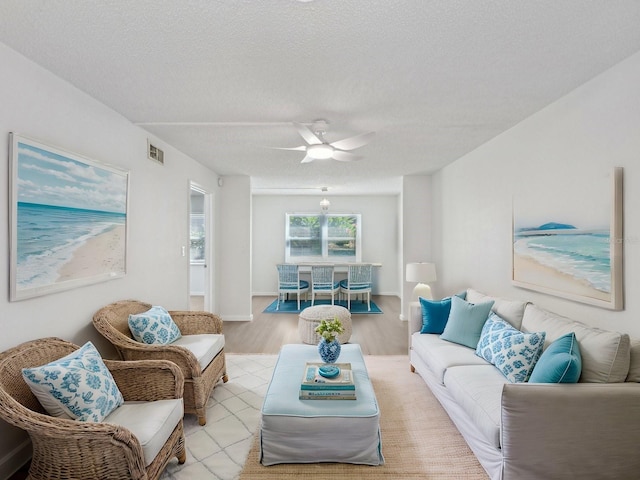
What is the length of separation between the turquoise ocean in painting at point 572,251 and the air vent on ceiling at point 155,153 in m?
3.59

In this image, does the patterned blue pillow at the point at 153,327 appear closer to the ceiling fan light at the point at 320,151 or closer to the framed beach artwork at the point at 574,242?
the ceiling fan light at the point at 320,151

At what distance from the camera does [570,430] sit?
172cm

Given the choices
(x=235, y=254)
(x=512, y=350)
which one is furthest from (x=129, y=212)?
(x=512, y=350)

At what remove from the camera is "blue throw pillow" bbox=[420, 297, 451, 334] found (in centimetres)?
329

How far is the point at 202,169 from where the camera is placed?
190 inches

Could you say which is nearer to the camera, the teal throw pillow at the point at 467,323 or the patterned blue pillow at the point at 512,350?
the patterned blue pillow at the point at 512,350

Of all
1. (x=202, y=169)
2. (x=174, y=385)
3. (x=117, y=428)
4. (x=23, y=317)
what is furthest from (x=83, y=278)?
(x=202, y=169)

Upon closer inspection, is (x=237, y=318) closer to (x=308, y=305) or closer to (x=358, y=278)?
(x=308, y=305)

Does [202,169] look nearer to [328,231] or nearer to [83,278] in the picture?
[83,278]

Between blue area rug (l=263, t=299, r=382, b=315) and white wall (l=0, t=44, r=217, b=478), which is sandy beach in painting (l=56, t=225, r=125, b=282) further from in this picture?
blue area rug (l=263, t=299, r=382, b=315)

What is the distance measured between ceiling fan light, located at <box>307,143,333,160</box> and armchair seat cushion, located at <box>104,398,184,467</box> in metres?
2.11

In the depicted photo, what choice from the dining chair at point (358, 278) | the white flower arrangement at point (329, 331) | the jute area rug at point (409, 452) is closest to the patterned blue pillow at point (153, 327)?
the jute area rug at point (409, 452)

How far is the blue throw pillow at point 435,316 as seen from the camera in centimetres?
329

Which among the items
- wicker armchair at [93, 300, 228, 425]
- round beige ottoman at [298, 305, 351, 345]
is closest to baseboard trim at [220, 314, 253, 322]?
round beige ottoman at [298, 305, 351, 345]
